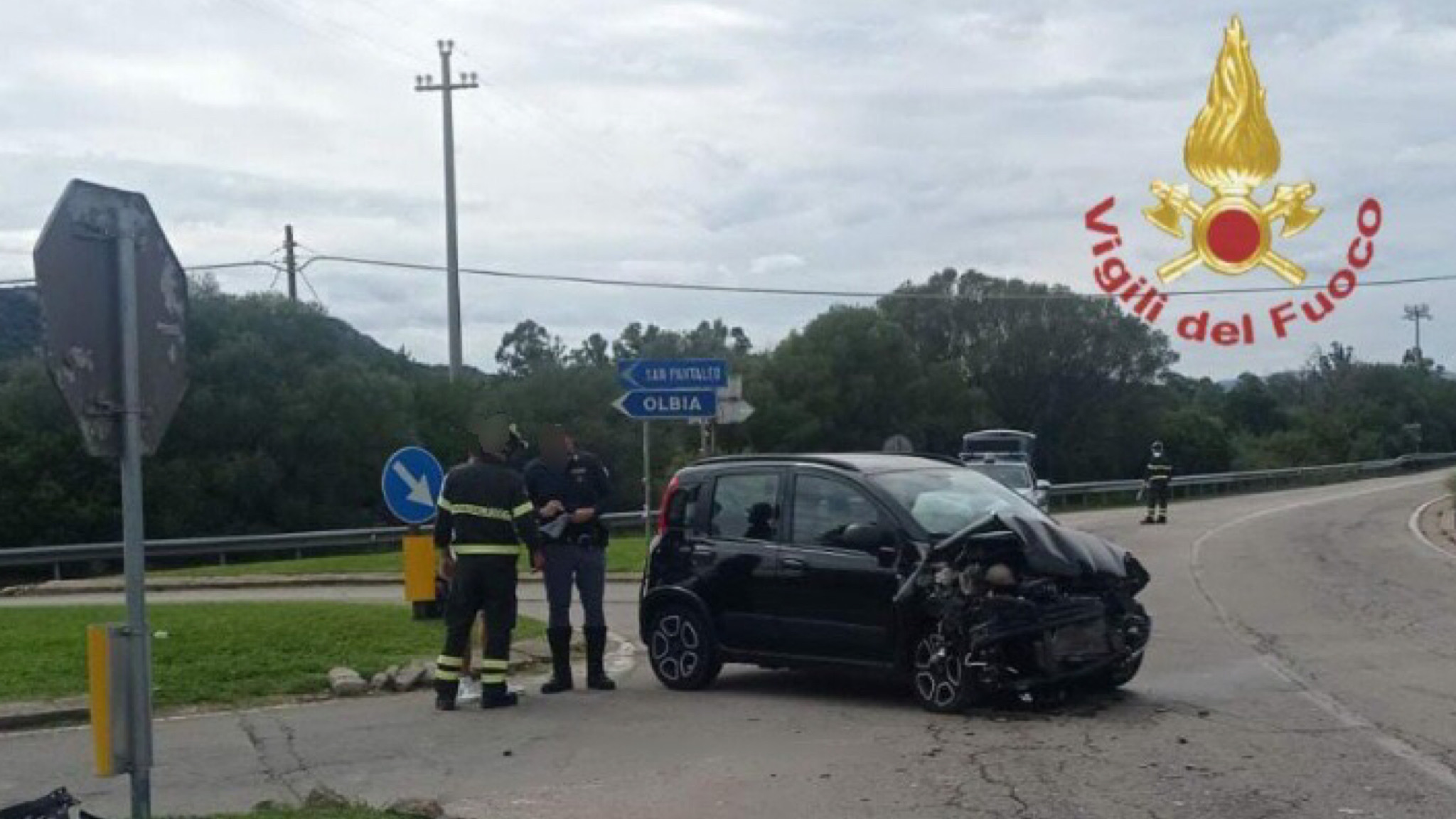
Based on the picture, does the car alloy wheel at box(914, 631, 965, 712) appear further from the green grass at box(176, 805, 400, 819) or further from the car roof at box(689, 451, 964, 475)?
the green grass at box(176, 805, 400, 819)

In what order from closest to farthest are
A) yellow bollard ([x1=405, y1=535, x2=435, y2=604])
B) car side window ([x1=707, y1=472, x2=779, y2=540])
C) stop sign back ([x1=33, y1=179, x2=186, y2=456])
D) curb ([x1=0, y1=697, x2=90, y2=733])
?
stop sign back ([x1=33, y1=179, x2=186, y2=456]) → curb ([x1=0, y1=697, x2=90, y2=733]) → car side window ([x1=707, y1=472, x2=779, y2=540]) → yellow bollard ([x1=405, y1=535, x2=435, y2=604])

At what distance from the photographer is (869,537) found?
11.0 metres

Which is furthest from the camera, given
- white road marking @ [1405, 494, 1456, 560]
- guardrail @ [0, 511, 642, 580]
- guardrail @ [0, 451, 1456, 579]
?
guardrail @ [0, 451, 1456, 579]

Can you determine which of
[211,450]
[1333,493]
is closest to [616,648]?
[211,450]

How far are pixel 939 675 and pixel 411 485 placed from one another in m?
5.43

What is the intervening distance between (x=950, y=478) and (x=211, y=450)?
4127 centimetres

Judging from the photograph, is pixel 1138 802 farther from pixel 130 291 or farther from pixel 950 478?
pixel 130 291

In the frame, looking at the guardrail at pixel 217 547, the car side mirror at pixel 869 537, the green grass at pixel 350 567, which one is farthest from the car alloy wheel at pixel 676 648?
the guardrail at pixel 217 547

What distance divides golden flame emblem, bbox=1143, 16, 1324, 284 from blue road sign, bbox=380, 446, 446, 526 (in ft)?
54.9

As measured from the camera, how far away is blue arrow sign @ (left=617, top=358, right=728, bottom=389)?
18.1m

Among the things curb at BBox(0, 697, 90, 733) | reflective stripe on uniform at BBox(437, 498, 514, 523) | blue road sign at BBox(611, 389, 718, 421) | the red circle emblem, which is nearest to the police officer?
reflective stripe on uniform at BBox(437, 498, 514, 523)

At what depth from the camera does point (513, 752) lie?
32.2 feet

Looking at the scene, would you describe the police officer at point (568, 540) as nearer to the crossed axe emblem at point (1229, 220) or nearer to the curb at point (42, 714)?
the curb at point (42, 714)

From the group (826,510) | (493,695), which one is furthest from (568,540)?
(826,510)
